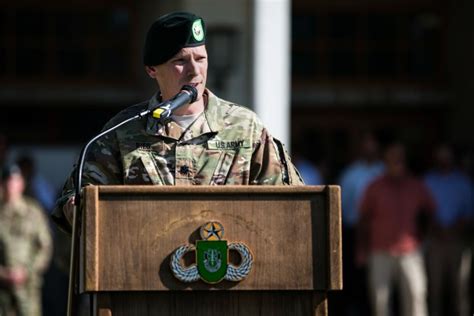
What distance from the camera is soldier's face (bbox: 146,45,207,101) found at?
4.47 m

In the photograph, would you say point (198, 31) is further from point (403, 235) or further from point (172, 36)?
point (403, 235)

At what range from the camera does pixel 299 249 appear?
4.06 metres

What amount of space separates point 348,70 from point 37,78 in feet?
9.67

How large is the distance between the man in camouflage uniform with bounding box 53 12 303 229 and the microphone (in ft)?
0.30

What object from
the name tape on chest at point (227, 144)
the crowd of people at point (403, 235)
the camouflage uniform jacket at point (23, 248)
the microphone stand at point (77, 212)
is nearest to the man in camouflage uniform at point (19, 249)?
the camouflage uniform jacket at point (23, 248)

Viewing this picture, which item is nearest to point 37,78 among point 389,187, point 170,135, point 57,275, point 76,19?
point 76,19

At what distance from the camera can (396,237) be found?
407 inches

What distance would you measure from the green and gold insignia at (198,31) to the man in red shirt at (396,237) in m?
5.87

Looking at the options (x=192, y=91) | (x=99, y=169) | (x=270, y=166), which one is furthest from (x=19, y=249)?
(x=192, y=91)

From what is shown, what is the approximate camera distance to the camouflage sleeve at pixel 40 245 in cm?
1024

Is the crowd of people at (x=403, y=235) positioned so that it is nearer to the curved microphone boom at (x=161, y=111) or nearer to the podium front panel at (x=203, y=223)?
the curved microphone boom at (x=161, y=111)

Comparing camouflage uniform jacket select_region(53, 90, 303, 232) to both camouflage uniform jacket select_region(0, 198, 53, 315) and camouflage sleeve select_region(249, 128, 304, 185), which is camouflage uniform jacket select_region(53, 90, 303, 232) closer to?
camouflage sleeve select_region(249, 128, 304, 185)

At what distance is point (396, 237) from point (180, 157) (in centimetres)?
598

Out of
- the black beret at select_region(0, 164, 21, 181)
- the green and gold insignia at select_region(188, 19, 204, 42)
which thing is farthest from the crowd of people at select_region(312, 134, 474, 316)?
the green and gold insignia at select_region(188, 19, 204, 42)
